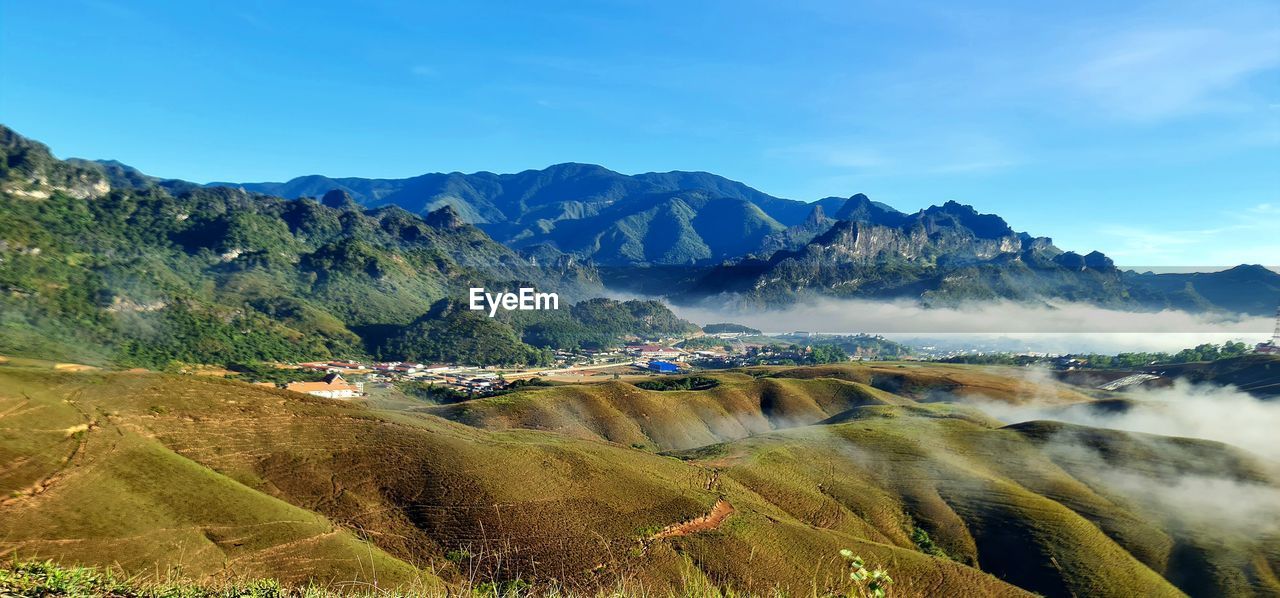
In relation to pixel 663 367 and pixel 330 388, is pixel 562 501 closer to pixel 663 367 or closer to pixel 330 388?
pixel 330 388

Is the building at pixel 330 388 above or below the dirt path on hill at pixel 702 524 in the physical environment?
below

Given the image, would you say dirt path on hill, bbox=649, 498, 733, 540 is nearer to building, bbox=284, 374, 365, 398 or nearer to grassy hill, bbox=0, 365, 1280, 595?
grassy hill, bbox=0, 365, 1280, 595

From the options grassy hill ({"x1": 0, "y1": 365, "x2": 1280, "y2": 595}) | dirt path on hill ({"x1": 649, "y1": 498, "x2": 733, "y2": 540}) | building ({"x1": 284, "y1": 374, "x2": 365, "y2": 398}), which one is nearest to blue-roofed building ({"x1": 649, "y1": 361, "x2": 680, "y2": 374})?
building ({"x1": 284, "y1": 374, "x2": 365, "y2": 398})

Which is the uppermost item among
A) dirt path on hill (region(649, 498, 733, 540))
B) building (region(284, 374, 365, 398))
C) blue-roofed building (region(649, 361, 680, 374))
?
dirt path on hill (region(649, 498, 733, 540))

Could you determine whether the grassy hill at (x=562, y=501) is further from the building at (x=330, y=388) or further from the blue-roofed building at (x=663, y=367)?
the blue-roofed building at (x=663, y=367)

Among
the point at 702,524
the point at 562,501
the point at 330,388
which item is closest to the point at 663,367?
the point at 330,388

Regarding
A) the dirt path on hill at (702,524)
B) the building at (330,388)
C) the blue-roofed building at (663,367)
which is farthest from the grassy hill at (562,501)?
the blue-roofed building at (663,367)

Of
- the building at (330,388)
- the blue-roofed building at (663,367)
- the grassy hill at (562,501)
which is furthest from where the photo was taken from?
the blue-roofed building at (663,367)

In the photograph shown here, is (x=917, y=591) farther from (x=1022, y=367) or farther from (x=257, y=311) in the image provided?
(x=257, y=311)

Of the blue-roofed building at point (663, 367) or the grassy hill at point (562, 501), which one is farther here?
the blue-roofed building at point (663, 367)
